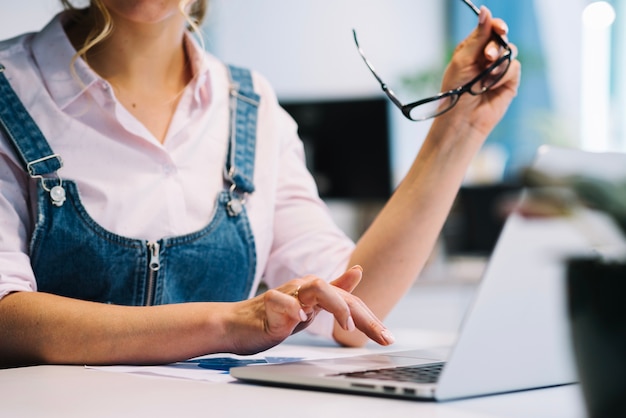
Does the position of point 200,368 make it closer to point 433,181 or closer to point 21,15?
point 433,181

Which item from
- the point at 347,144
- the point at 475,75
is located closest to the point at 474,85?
the point at 475,75

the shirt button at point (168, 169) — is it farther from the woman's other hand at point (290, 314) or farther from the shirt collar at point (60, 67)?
the woman's other hand at point (290, 314)

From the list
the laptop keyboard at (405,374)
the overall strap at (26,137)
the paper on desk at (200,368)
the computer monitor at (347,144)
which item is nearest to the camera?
the laptop keyboard at (405,374)

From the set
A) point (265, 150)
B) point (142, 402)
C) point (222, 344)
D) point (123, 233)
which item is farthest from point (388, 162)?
point (142, 402)

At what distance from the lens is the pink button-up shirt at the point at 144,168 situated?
42.2 inches

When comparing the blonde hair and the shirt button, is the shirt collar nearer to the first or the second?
the blonde hair

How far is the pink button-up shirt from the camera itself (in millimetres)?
1071

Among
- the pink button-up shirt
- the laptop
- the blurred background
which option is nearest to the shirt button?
the pink button-up shirt

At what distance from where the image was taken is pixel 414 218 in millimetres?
1138

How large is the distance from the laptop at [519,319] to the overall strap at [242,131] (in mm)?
572

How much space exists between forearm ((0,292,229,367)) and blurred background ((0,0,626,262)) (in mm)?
3052

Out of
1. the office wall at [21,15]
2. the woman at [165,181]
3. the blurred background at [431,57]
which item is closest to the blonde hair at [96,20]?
the woman at [165,181]

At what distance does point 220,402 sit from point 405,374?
16 centimetres

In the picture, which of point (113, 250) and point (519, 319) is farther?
point (113, 250)
